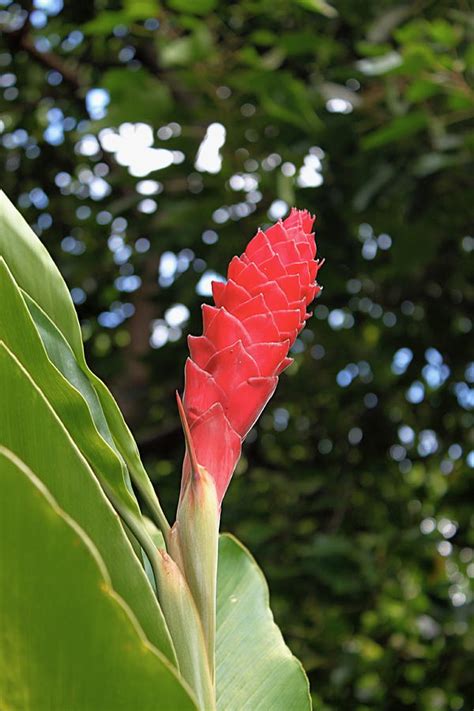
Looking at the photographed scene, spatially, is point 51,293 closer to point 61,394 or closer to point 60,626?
point 61,394

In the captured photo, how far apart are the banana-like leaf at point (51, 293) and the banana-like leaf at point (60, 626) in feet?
0.46

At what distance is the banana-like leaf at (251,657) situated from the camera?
0.58 m

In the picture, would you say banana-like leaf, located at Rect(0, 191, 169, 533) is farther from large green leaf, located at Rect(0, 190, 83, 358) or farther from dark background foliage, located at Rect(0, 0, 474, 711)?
dark background foliage, located at Rect(0, 0, 474, 711)

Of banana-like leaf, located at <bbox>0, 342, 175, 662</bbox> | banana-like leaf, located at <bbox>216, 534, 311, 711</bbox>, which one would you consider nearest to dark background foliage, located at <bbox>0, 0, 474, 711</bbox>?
banana-like leaf, located at <bbox>216, 534, 311, 711</bbox>

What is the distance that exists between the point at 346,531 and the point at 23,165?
4.32 ft

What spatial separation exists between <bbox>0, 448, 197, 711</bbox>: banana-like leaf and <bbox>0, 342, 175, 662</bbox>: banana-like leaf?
6cm

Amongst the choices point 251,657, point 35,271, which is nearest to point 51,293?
point 35,271

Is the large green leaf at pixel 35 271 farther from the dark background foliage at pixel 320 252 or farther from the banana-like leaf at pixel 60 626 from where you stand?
the dark background foliage at pixel 320 252

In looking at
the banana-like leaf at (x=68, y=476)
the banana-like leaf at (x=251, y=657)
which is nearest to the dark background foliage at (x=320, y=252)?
the banana-like leaf at (x=251, y=657)

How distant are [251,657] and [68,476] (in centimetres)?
29

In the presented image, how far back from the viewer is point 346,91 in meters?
1.76

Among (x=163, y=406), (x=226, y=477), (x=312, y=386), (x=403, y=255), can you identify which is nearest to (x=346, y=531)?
(x=312, y=386)

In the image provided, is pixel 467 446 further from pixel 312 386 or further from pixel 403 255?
pixel 403 255

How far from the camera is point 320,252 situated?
1861mm
